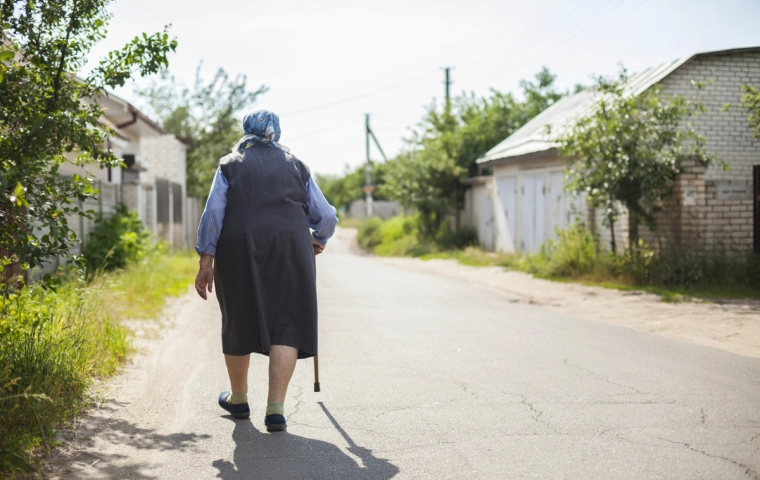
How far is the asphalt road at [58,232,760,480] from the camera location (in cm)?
423

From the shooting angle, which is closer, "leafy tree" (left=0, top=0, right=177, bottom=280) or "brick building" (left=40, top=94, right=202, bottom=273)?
"leafy tree" (left=0, top=0, right=177, bottom=280)

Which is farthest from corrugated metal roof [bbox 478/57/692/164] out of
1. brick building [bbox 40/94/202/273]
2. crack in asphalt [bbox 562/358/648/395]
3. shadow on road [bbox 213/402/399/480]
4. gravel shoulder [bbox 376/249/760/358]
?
shadow on road [bbox 213/402/399/480]

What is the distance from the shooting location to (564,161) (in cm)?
1900

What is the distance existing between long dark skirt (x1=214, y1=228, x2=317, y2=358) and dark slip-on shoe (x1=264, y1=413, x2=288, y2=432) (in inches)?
14.8

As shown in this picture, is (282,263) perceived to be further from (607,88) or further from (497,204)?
(497,204)

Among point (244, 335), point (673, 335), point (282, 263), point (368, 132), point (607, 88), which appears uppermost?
point (368, 132)

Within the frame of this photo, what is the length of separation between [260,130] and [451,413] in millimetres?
2097

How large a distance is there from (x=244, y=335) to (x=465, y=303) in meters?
7.27

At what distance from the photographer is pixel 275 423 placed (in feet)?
15.9

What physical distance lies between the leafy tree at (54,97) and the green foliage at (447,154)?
878 inches

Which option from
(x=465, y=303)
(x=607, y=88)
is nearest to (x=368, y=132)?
(x=607, y=88)

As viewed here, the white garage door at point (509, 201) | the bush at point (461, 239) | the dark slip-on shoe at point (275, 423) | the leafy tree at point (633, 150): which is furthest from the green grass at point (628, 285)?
the dark slip-on shoe at point (275, 423)

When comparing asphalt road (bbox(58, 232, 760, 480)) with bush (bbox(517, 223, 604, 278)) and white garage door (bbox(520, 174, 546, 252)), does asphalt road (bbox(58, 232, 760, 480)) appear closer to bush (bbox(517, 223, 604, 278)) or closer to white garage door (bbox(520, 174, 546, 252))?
bush (bbox(517, 223, 604, 278))

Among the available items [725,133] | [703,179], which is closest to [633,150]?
[703,179]
